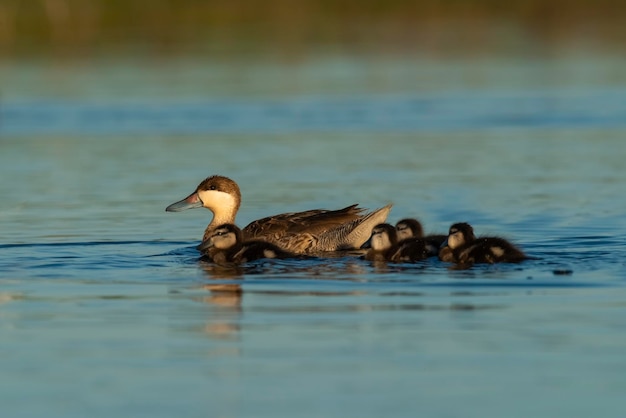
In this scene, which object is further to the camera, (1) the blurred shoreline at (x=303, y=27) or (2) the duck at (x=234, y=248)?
(1) the blurred shoreline at (x=303, y=27)

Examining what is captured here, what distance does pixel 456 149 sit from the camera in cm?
2139

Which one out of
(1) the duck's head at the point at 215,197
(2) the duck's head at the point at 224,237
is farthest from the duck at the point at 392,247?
(1) the duck's head at the point at 215,197

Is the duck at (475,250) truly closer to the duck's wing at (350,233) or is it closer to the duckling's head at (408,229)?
the duckling's head at (408,229)

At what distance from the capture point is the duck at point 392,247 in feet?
40.0

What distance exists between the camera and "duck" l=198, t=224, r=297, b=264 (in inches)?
492

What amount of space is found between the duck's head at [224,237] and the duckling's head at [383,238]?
3.78 feet

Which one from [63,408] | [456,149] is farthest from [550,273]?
[456,149]

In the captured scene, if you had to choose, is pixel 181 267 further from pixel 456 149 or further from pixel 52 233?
pixel 456 149

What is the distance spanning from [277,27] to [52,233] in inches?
1691

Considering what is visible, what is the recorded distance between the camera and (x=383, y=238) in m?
12.4

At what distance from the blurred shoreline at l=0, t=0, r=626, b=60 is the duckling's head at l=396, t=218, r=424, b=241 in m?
28.3

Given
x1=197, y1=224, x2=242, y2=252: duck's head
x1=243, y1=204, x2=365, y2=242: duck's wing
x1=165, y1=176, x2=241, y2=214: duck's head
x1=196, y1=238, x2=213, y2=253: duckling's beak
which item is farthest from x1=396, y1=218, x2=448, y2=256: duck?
x1=165, y1=176, x2=241, y2=214: duck's head

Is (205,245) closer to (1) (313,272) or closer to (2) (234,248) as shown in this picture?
(2) (234,248)

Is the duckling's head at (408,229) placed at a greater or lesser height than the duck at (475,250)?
greater
